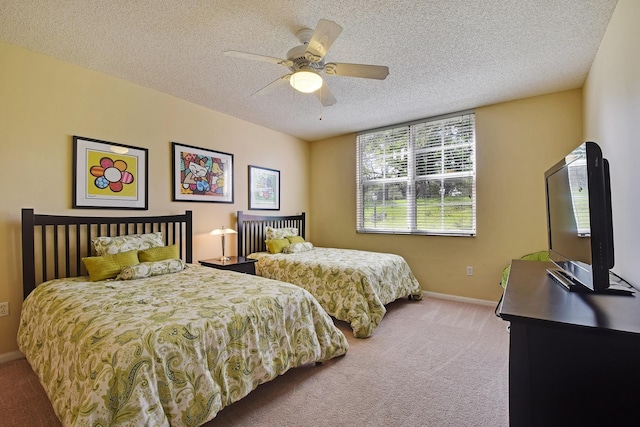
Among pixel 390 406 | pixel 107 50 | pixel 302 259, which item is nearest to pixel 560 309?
pixel 390 406

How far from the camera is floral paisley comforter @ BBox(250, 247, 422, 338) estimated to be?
3016mm

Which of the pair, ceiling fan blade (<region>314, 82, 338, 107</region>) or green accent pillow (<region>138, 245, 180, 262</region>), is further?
green accent pillow (<region>138, 245, 180, 262</region>)

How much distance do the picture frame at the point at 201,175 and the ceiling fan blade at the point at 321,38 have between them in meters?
2.16

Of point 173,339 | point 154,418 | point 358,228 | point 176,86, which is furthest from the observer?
point 358,228

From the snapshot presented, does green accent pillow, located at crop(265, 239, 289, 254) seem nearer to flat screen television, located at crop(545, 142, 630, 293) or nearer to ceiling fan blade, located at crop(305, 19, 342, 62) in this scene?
ceiling fan blade, located at crop(305, 19, 342, 62)

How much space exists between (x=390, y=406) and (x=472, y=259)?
2.62m

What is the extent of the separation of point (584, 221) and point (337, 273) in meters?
2.26

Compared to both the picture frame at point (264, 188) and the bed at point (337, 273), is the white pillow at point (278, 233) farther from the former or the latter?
the picture frame at point (264, 188)

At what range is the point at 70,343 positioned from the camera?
1535 millimetres

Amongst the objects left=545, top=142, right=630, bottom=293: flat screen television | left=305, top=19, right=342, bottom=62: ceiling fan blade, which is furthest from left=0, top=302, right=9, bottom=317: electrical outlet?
left=545, top=142, right=630, bottom=293: flat screen television

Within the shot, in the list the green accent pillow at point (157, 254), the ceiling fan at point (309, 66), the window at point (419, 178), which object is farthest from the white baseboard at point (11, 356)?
the window at point (419, 178)

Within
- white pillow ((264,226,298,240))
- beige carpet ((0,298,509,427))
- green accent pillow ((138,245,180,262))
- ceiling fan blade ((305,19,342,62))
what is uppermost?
ceiling fan blade ((305,19,342,62))

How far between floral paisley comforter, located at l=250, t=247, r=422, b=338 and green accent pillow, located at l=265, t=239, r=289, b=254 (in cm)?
20

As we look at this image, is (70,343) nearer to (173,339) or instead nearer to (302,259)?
(173,339)
